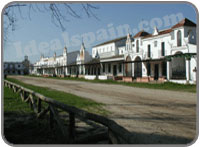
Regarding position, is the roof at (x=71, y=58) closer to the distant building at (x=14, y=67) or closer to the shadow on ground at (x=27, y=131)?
the distant building at (x=14, y=67)

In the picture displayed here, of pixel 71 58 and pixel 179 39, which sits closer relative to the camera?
pixel 179 39

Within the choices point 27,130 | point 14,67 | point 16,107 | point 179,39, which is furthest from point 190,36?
point 14,67

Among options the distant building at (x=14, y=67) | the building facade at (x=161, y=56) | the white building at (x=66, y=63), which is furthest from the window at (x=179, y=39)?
the white building at (x=66, y=63)

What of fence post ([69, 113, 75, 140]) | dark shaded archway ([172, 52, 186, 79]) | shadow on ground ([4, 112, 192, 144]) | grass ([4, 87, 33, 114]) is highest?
dark shaded archway ([172, 52, 186, 79])

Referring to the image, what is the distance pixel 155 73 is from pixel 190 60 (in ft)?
26.9

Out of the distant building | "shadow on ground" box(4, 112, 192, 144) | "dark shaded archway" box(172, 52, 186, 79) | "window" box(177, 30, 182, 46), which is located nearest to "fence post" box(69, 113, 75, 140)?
"shadow on ground" box(4, 112, 192, 144)

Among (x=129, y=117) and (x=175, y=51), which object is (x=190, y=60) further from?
(x=129, y=117)

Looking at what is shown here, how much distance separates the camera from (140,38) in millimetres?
32250

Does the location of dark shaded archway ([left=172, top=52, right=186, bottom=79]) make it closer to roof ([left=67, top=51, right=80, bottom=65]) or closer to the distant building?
the distant building

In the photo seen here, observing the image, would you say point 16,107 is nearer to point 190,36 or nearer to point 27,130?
point 27,130

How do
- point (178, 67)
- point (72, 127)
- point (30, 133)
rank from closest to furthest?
point (72, 127), point (30, 133), point (178, 67)

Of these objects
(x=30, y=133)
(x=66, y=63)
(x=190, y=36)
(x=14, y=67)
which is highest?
(x=190, y=36)

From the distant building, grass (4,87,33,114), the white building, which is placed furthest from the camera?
the white building

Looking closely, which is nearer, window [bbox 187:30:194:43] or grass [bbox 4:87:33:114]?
grass [bbox 4:87:33:114]
